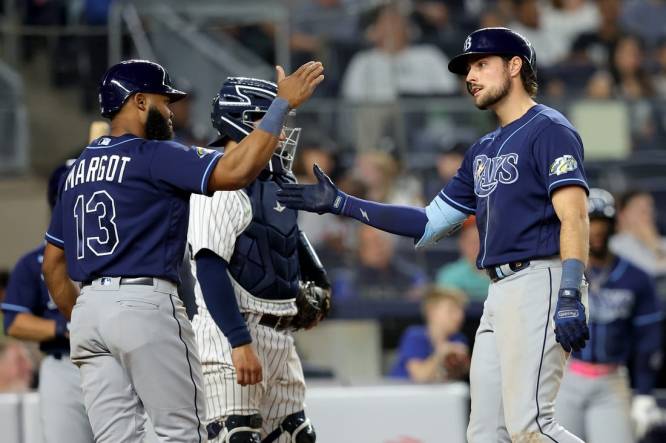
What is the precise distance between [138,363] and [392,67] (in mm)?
7085

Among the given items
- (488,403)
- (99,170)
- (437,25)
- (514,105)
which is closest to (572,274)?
(488,403)

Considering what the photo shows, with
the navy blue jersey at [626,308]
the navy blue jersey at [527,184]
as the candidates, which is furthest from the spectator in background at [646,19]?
the navy blue jersey at [527,184]

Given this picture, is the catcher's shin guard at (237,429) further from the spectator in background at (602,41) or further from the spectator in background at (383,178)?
the spectator in background at (602,41)

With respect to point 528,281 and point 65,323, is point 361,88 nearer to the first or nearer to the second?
point 65,323

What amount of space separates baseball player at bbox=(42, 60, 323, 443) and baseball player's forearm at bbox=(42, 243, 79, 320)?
0.48 metres

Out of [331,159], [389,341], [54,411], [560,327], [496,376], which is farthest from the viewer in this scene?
[331,159]

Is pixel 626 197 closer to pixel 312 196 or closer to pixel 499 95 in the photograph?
pixel 499 95

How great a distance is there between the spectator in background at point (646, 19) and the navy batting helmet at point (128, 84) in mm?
8943

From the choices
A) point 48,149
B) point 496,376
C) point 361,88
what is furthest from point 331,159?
point 496,376

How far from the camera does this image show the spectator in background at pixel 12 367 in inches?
343

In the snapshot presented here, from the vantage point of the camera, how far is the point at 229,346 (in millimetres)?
5703

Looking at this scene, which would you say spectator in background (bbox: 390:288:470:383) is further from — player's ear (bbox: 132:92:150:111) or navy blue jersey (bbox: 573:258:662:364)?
player's ear (bbox: 132:92:150:111)

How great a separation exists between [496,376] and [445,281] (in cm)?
505

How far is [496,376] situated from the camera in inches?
199
